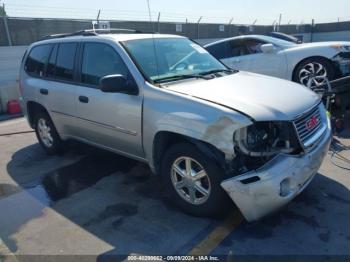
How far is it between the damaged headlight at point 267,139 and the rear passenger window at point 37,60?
12.2ft

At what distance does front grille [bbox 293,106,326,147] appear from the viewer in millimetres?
3392

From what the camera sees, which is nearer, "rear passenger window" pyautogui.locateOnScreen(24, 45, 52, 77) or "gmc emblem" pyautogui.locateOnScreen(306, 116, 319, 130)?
"gmc emblem" pyautogui.locateOnScreen(306, 116, 319, 130)

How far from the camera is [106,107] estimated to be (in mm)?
4387

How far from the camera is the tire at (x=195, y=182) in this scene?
3424 millimetres

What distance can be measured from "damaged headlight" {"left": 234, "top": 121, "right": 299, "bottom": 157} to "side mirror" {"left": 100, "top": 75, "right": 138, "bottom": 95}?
1366 millimetres

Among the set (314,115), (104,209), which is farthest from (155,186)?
(314,115)

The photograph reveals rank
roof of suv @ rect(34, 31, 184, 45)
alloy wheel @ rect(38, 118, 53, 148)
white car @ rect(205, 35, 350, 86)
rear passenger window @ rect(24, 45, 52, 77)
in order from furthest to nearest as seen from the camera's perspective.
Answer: white car @ rect(205, 35, 350, 86), alloy wheel @ rect(38, 118, 53, 148), rear passenger window @ rect(24, 45, 52, 77), roof of suv @ rect(34, 31, 184, 45)

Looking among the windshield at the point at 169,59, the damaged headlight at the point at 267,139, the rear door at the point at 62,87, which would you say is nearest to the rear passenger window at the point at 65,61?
the rear door at the point at 62,87

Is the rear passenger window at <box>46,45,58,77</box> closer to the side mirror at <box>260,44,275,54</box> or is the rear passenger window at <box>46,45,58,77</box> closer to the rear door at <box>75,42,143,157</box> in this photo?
the rear door at <box>75,42,143,157</box>

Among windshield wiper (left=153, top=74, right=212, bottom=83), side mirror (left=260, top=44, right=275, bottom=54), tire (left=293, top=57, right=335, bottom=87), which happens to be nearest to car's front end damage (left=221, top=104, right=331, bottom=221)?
windshield wiper (left=153, top=74, right=212, bottom=83)

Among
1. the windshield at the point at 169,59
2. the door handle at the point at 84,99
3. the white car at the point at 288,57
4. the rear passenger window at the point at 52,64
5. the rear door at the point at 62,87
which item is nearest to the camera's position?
the windshield at the point at 169,59

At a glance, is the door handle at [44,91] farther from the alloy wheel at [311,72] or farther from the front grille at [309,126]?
the alloy wheel at [311,72]

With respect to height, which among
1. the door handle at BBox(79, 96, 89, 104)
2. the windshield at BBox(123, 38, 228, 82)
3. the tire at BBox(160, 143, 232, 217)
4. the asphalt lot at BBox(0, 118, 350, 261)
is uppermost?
the windshield at BBox(123, 38, 228, 82)

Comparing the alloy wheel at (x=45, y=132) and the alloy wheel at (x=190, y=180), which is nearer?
the alloy wheel at (x=190, y=180)
